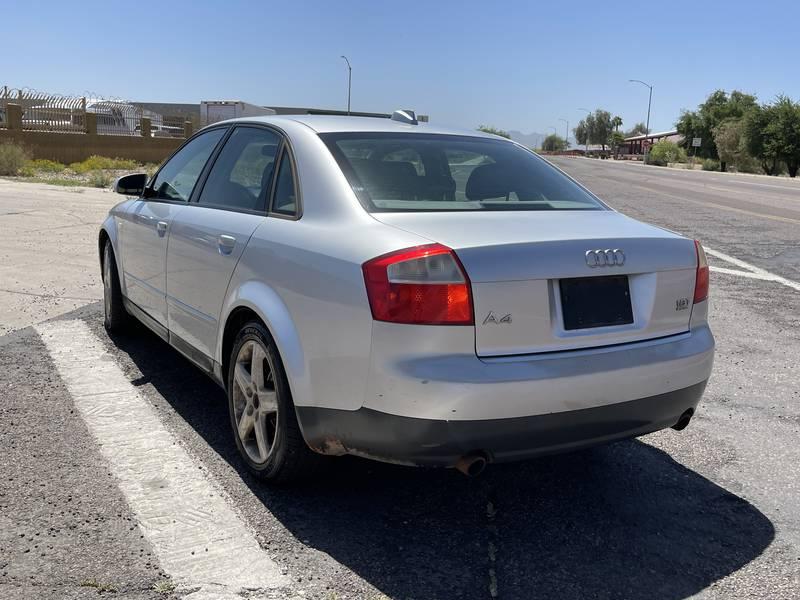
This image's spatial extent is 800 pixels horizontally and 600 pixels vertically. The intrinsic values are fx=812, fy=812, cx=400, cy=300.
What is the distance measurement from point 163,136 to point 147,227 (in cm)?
3365

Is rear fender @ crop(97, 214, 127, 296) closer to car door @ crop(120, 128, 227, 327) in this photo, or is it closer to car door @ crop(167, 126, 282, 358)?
car door @ crop(120, 128, 227, 327)

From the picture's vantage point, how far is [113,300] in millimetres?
5957

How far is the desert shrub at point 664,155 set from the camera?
84.7 metres

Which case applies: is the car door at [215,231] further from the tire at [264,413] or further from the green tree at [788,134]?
the green tree at [788,134]

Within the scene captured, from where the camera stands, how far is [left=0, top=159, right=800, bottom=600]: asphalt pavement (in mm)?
2896

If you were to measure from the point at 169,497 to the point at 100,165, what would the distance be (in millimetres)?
28932

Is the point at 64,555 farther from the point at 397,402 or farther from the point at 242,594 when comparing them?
the point at 397,402

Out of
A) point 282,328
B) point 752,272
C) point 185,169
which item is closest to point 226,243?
point 282,328

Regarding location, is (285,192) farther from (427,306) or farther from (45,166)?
(45,166)

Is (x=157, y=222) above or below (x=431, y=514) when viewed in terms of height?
above

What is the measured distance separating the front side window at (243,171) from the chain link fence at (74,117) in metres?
30.2

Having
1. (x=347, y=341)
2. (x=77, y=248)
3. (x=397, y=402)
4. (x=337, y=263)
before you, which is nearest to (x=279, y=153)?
(x=337, y=263)

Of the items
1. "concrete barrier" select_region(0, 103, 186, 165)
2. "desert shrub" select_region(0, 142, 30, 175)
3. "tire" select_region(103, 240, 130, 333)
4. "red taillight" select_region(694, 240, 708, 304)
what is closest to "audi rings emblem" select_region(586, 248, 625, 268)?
"red taillight" select_region(694, 240, 708, 304)

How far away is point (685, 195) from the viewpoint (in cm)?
2375
